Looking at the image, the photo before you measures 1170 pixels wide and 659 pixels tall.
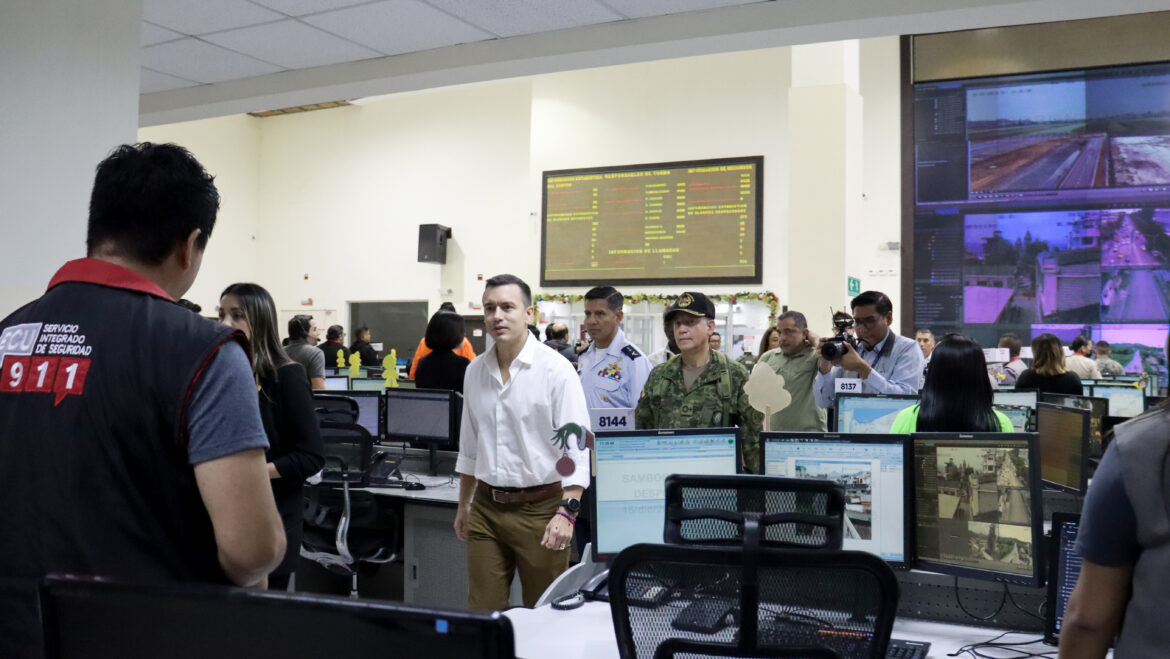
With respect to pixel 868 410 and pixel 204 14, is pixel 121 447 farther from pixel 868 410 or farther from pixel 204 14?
pixel 204 14

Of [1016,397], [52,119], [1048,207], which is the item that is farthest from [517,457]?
[1048,207]

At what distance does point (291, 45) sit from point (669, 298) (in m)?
6.29

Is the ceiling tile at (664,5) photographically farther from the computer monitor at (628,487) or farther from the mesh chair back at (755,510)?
the mesh chair back at (755,510)

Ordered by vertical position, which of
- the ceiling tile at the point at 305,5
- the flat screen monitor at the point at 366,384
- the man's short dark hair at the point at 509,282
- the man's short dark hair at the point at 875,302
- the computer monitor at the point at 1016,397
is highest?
the ceiling tile at the point at 305,5

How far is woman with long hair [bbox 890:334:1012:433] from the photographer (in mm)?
2945

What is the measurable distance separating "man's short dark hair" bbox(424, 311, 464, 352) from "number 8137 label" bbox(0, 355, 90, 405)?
4.01m

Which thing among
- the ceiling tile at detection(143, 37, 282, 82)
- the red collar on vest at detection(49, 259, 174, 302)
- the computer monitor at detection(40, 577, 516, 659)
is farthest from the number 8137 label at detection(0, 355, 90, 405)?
the ceiling tile at detection(143, 37, 282, 82)

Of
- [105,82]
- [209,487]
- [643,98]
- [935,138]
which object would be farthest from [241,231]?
[209,487]

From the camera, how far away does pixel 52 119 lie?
375 centimetres

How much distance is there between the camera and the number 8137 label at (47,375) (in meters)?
1.24

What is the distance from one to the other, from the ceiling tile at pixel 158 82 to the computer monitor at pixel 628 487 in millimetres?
4636

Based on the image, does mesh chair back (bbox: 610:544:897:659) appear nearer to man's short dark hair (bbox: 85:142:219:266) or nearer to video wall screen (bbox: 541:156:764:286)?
man's short dark hair (bbox: 85:142:219:266)

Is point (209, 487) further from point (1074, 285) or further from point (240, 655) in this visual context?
point (1074, 285)

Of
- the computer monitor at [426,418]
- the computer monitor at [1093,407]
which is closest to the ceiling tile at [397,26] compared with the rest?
the computer monitor at [426,418]
